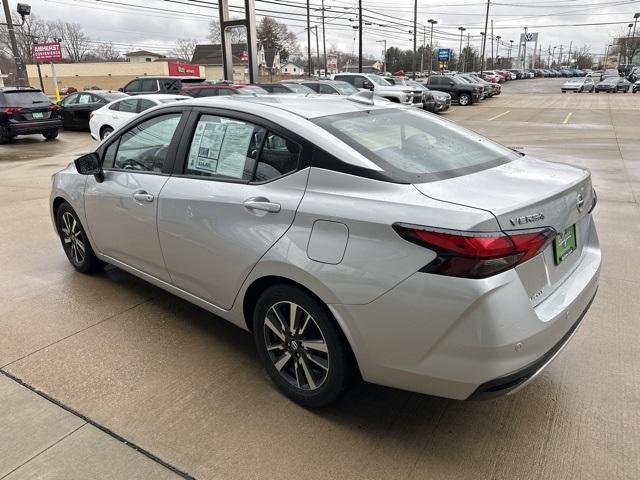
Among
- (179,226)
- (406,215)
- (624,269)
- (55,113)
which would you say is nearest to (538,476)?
(406,215)

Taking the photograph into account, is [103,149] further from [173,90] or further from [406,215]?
[173,90]

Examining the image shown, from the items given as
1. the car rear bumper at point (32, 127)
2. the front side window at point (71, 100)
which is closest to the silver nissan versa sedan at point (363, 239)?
the car rear bumper at point (32, 127)

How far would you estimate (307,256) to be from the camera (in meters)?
2.42

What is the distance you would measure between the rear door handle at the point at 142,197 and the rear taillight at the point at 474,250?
6.46ft

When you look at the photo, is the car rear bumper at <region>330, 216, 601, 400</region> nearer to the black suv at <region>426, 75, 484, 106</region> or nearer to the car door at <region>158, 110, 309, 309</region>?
the car door at <region>158, 110, 309, 309</region>

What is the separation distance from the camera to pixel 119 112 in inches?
516

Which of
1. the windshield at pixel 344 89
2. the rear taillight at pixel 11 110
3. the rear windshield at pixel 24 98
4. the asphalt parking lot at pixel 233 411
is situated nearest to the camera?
the asphalt parking lot at pixel 233 411

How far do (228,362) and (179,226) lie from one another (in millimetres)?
915

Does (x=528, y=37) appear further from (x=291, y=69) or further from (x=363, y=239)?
(x=363, y=239)

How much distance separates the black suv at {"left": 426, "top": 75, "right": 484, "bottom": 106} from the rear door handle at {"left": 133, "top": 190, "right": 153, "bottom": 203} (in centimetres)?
2809

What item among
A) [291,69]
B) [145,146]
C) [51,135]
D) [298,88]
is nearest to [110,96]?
[51,135]

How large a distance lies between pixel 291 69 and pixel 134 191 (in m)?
117

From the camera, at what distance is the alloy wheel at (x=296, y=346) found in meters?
2.58

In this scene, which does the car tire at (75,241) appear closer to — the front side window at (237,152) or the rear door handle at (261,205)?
the front side window at (237,152)
